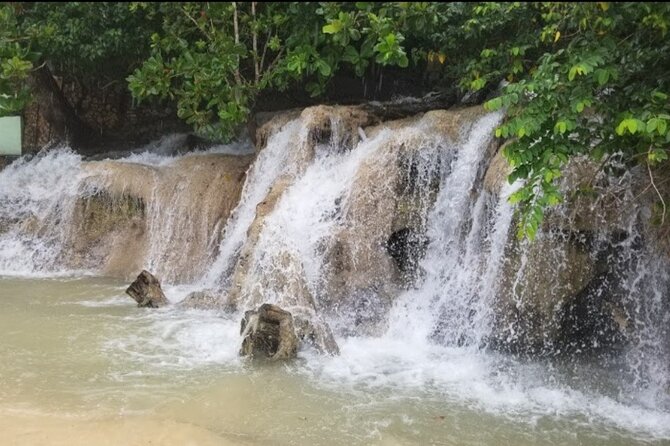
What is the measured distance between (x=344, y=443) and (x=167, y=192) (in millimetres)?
6192

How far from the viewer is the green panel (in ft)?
38.3

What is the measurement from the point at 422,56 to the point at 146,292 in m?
4.57

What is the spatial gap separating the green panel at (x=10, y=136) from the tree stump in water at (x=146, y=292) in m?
5.94

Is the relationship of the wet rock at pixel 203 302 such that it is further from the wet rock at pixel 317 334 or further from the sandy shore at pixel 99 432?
the sandy shore at pixel 99 432

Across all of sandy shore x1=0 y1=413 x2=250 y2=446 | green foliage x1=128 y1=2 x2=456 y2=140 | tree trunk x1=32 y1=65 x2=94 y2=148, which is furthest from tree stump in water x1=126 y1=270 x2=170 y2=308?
tree trunk x1=32 y1=65 x2=94 y2=148

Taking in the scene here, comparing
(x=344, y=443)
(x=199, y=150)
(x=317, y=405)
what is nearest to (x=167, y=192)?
(x=199, y=150)

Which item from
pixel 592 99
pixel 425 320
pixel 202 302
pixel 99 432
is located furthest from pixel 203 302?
pixel 592 99

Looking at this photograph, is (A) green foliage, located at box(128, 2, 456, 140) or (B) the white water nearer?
(B) the white water

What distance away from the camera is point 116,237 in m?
9.55

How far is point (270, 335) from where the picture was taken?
555 cm

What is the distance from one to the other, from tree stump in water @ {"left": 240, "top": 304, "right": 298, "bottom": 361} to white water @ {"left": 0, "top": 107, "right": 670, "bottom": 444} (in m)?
0.19

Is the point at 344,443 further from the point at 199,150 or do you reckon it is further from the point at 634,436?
the point at 199,150

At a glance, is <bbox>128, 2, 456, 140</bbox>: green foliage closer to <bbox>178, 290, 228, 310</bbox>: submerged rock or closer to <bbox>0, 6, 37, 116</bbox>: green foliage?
Answer: <bbox>0, 6, 37, 116</bbox>: green foliage

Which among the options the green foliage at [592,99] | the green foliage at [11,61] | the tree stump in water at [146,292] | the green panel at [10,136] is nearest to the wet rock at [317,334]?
the tree stump in water at [146,292]
